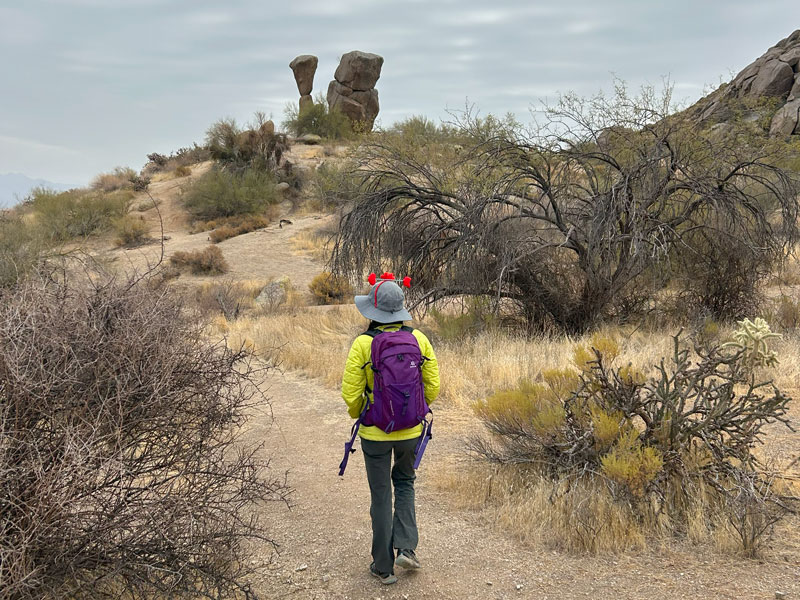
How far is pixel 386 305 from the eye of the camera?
3.68m

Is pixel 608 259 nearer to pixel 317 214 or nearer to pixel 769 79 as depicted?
pixel 317 214

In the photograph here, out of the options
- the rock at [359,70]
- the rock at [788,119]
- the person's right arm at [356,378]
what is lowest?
the person's right arm at [356,378]

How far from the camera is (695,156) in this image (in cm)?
1086

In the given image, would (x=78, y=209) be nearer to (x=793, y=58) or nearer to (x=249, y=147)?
(x=249, y=147)

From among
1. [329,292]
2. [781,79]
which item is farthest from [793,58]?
[329,292]

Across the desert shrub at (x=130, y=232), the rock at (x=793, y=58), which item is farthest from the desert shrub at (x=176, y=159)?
the rock at (x=793, y=58)

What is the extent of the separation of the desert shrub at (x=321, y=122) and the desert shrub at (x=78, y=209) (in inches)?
598

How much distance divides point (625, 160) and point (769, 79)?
29.3 metres

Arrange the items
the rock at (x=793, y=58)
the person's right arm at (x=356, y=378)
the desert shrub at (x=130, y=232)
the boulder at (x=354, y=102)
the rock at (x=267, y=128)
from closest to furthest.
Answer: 1. the person's right arm at (x=356, y=378)
2. the desert shrub at (x=130, y=232)
3. the rock at (x=793, y=58)
4. the rock at (x=267, y=128)
5. the boulder at (x=354, y=102)

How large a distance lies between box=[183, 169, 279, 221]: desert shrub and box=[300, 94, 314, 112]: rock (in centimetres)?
1425

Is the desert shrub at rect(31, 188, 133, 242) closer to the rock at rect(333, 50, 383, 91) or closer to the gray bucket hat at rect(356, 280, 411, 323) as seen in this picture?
the rock at rect(333, 50, 383, 91)

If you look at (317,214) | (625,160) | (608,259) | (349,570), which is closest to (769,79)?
(317,214)

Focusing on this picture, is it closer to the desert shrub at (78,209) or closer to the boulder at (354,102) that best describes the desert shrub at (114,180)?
the desert shrub at (78,209)

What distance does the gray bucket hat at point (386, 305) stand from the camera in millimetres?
3652
